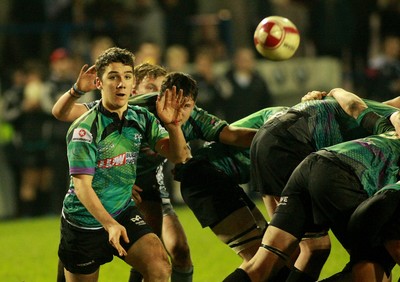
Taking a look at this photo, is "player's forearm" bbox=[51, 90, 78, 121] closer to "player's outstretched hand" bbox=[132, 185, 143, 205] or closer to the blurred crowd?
"player's outstretched hand" bbox=[132, 185, 143, 205]

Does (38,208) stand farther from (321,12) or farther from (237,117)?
(321,12)

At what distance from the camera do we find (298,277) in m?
6.27

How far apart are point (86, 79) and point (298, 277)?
6.98 feet

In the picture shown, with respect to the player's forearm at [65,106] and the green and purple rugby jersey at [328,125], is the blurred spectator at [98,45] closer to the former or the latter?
the player's forearm at [65,106]

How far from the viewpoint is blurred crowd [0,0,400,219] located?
1386 cm

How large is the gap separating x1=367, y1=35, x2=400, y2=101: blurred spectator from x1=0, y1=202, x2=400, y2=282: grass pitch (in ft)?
13.5

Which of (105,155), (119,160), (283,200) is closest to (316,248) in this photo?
(283,200)

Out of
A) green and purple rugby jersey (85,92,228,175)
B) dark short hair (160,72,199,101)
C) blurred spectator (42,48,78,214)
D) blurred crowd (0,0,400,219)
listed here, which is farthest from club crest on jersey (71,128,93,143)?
blurred spectator (42,48,78,214)

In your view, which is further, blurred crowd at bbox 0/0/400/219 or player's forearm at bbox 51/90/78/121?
blurred crowd at bbox 0/0/400/219

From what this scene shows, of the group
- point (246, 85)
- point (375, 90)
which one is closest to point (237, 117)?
point (246, 85)

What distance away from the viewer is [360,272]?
5.64 m

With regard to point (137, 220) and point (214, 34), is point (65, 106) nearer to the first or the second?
point (137, 220)

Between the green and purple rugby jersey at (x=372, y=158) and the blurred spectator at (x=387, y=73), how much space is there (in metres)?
9.41

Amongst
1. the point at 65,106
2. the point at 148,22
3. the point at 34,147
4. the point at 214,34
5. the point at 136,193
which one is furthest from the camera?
the point at 214,34
